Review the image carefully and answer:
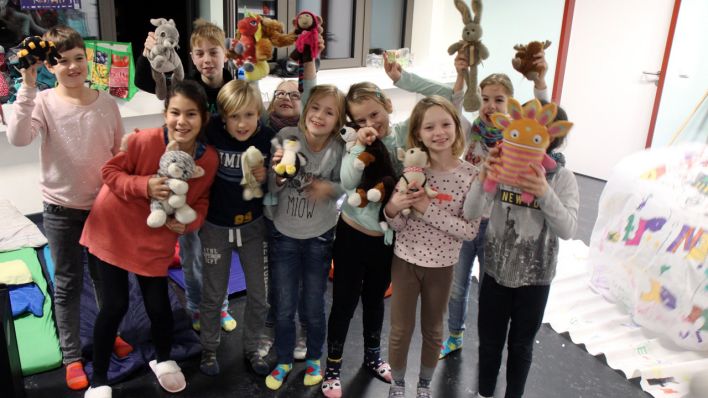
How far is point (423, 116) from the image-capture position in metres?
1.86

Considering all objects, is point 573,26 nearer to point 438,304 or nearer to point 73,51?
point 438,304

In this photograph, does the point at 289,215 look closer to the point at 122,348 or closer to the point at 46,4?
the point at 122,348

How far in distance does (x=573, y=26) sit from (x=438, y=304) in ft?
13.5

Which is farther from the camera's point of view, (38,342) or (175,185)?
(38,342)

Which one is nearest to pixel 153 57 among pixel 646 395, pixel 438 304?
pixel 438 304

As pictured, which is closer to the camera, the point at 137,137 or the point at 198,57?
the point at 137,137

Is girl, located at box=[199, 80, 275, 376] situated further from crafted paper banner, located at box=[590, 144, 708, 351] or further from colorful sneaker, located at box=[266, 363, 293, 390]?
crafted paper banner, located at box=[590, 144, 708, 351]

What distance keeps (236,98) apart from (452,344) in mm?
Result: 1411

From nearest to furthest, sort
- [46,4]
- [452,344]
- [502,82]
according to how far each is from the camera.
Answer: [502,82] < [452,344] < [46,4]

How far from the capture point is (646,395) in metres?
2.29

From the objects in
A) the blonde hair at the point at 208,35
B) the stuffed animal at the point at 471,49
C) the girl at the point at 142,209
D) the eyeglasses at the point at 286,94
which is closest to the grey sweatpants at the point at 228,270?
the girl at the point at 142,209

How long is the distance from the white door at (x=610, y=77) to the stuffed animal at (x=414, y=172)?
365 cm

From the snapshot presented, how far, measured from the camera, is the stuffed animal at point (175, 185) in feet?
6.00

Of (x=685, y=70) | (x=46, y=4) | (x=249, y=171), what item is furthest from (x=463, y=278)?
(x=685, y=70)
